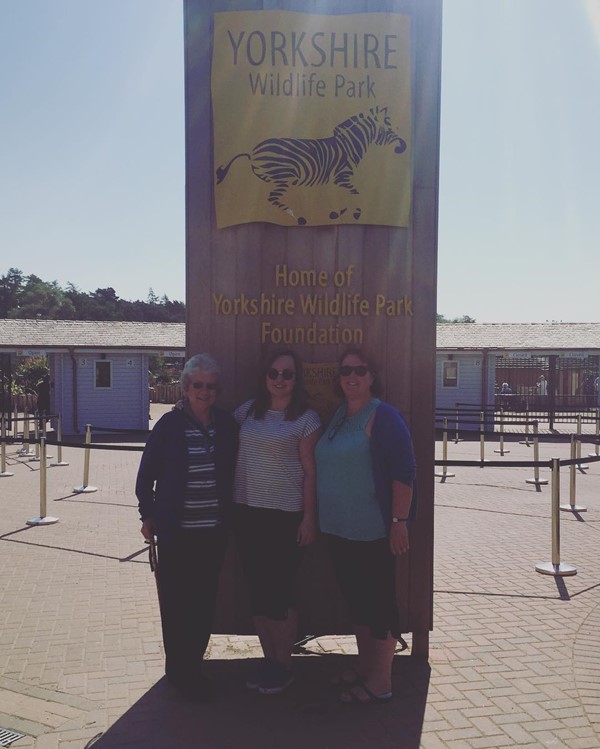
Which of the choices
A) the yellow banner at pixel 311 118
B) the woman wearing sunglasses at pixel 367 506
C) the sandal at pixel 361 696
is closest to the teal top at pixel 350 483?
the woman wearing sunglasses at pixel 367 506

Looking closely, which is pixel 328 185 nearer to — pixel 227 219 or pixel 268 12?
pixel 227 219

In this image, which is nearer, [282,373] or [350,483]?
[350,483]

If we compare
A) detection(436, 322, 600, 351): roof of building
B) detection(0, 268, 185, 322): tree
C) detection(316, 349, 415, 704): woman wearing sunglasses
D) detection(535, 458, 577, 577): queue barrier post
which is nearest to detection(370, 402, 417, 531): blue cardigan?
detection(316, 349, 415, 704): woman wearing sunglasses

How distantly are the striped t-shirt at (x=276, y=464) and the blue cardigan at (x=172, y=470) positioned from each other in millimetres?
119

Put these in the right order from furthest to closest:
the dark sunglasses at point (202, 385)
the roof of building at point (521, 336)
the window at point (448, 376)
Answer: the window at point (448, 376) → the roof of building at point (521, 336) → the dark sunglasses at point (202, 385)

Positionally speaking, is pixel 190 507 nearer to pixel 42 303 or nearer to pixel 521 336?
pixel 521 336

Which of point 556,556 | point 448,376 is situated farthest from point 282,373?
point 448,376

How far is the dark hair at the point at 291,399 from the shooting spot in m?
3.87

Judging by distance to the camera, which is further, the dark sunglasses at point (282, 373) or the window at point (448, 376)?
the window at point (448, 376)

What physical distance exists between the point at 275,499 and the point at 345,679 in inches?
44.6

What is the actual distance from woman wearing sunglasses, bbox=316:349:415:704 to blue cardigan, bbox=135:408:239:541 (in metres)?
0.50

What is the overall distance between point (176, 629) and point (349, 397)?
5.09 feet

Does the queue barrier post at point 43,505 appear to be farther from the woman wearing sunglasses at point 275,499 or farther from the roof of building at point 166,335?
the roof of building at point 166,335

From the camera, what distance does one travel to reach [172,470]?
3799 mm
